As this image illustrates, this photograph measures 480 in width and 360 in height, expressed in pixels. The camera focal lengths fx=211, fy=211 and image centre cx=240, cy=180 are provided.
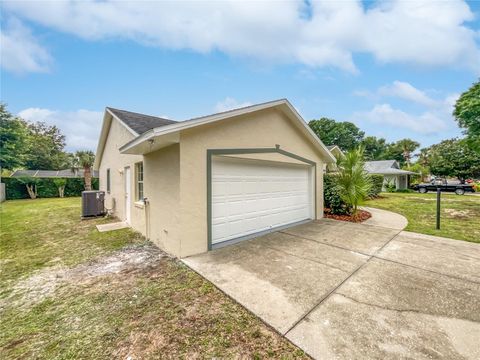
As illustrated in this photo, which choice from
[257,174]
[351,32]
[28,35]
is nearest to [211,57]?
[351,32]

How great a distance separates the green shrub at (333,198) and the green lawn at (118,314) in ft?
24.3

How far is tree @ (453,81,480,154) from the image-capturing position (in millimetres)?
9750

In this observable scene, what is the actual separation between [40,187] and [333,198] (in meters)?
23.8

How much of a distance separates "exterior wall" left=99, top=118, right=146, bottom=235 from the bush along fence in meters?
11.5

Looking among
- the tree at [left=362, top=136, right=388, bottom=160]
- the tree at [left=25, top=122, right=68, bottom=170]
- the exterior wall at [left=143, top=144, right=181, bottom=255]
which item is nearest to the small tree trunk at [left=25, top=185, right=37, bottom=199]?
the tree at [left=25, top=122, right=68, bottom=170]

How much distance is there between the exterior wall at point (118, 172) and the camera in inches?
275

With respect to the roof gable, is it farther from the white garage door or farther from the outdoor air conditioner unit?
the outdoor air conditioner unit

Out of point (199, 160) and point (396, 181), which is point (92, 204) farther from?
point (396, 181)

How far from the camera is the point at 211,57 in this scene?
420 inches

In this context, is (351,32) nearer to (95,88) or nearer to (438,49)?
(438,49)

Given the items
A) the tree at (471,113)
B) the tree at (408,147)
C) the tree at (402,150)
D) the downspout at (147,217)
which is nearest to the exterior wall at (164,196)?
the downspout at (147,217)

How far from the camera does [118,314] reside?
9.11ft

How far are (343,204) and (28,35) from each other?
13679 millimetres

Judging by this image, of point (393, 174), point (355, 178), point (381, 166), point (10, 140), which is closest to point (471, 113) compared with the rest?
point (355, 178)
